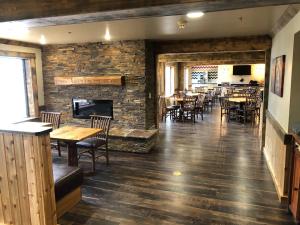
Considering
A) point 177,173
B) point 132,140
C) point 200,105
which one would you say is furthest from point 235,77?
point 177,173

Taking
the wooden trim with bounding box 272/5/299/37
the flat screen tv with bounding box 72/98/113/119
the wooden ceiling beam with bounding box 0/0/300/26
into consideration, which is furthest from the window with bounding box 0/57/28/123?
the wooden trim with bounding box 272/5/299/37

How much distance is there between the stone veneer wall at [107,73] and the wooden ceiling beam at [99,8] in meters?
3.24

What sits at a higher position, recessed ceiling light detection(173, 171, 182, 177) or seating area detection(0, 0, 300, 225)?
seating area detection(0, 0, 300, 225)

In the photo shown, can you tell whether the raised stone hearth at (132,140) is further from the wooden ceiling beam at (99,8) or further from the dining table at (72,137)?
the wooden ceiling beam at (99,8)

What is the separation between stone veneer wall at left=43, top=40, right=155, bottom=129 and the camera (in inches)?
221

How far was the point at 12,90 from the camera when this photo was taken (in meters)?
5.59

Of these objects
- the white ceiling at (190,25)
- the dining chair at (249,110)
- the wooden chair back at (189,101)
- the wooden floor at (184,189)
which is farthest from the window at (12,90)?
the dining chair at (249,110)

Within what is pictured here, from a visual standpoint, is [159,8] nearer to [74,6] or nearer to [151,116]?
[74,6]

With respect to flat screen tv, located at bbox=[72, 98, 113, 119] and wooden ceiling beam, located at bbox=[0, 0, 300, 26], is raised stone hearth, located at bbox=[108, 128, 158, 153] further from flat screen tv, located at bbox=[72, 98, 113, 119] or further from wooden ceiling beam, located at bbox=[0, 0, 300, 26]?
wooden ceiling beam, located at bbox=[0, 0, 300, 26]

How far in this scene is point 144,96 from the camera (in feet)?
18.5

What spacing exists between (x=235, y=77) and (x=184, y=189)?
14002 mm

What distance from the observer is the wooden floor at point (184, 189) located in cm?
301

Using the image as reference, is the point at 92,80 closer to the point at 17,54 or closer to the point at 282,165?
the point at 17,54

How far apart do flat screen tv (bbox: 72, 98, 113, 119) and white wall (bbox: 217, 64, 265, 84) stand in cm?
1216
